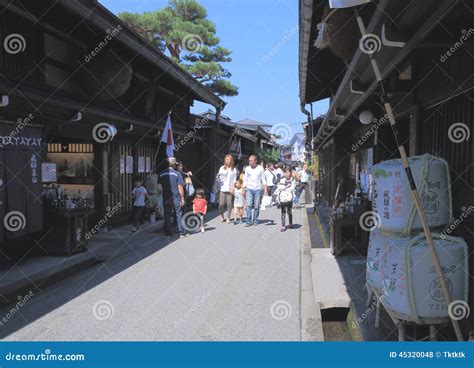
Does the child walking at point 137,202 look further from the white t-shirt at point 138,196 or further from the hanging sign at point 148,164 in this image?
the hanging sign at point 148,164

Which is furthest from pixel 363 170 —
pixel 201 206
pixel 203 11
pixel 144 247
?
pixel 203 11

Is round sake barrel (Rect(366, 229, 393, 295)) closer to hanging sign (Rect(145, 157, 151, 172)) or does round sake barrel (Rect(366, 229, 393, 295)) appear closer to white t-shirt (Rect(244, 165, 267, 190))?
white t-shirt (Rect(244, 165, 267, 190))

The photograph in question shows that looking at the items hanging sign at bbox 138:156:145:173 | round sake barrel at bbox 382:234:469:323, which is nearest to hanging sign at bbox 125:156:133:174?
hanging sign at bbox 138:156:145:173

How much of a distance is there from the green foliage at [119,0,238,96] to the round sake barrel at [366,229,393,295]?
2646 centimetres

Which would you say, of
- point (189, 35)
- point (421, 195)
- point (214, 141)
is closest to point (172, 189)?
point (421, 195)

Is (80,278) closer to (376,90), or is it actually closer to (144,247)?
(144,247)

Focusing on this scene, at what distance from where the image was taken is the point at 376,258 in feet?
16.1

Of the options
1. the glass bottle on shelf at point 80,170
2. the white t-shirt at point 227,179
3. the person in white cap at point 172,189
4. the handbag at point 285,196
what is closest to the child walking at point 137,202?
the person in white cap at point 172,189

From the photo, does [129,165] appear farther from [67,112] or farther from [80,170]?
[67,112]

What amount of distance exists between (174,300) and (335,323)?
2163 millimetres

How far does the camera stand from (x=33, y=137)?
8055 mm

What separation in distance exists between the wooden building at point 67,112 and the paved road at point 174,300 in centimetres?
144

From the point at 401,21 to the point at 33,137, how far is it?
6.36 metres

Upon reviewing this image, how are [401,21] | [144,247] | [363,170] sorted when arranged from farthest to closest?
[363,170] < [144,247] < [401,21]
